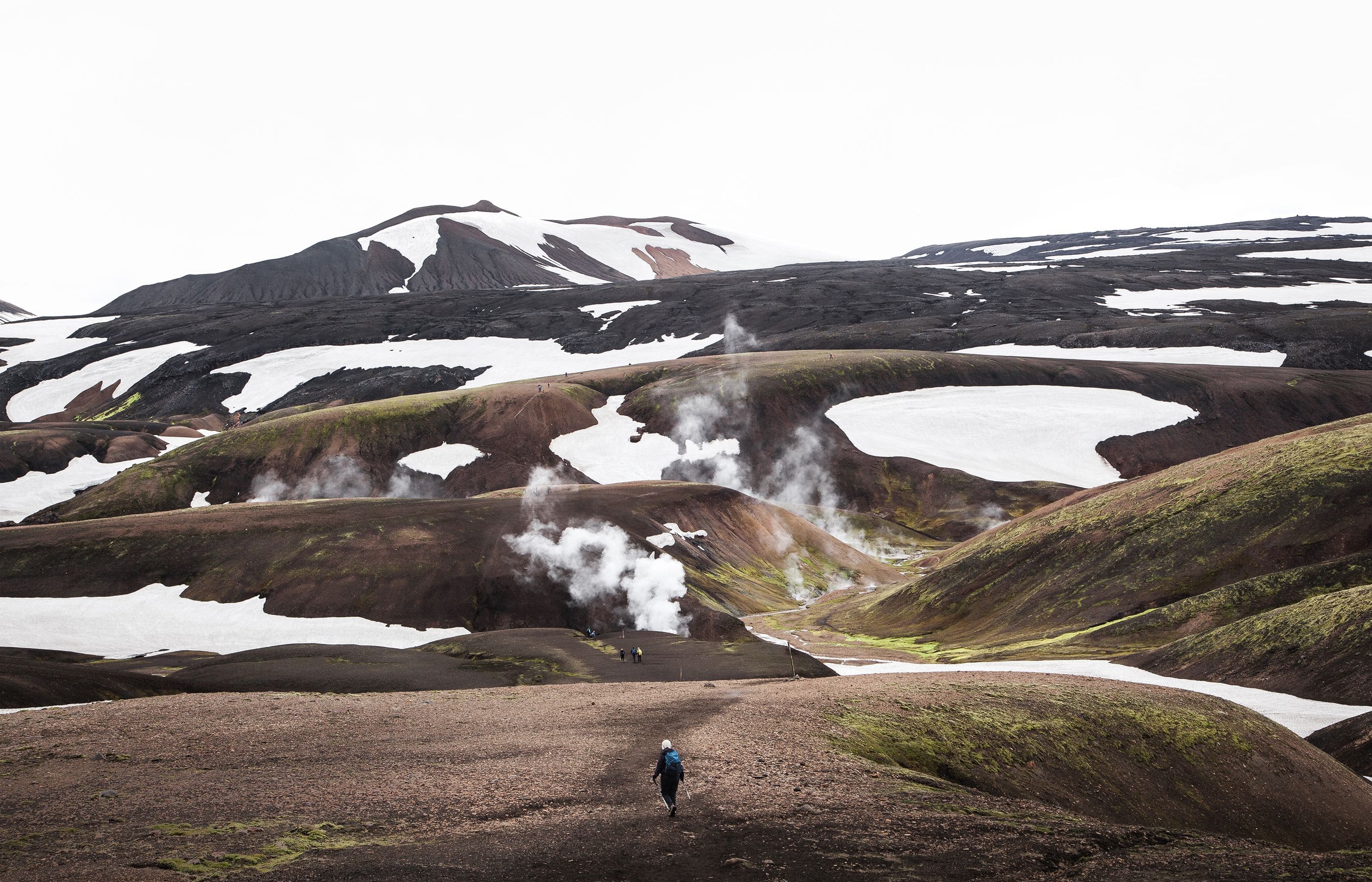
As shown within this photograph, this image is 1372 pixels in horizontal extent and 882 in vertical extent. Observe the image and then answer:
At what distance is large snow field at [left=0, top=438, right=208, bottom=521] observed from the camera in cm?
9181

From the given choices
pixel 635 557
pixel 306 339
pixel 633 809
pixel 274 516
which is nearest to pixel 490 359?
pixel 306 339

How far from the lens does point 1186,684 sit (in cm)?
3456

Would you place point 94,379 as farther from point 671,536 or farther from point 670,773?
point 670,773

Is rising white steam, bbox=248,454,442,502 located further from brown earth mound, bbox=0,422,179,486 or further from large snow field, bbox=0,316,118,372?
large snow field, bbox=0,316,118,372

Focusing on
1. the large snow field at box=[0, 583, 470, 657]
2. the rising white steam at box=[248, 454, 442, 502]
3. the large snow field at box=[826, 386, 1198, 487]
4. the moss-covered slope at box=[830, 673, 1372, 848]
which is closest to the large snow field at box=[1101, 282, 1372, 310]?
the large snow field at box=[826, 386, 1198, 487]

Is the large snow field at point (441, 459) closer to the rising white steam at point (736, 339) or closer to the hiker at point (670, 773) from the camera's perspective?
the rising white steam at point (736, 339)

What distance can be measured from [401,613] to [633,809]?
39.5 metres

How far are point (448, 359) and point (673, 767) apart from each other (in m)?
148

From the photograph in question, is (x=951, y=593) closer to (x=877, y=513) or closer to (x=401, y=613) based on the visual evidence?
(x=401, y=613)

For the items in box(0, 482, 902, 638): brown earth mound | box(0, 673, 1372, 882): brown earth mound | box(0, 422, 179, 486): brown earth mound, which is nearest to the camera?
box(0, 673, 1372, 882): brown earth mound

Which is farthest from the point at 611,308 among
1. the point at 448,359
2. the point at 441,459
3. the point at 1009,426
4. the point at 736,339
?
the point at 1009,426

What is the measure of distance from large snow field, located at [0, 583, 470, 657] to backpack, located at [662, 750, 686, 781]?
36161 millimetres

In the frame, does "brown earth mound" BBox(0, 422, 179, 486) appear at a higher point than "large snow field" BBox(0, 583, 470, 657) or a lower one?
higher

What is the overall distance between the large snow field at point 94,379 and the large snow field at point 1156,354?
13660cm
